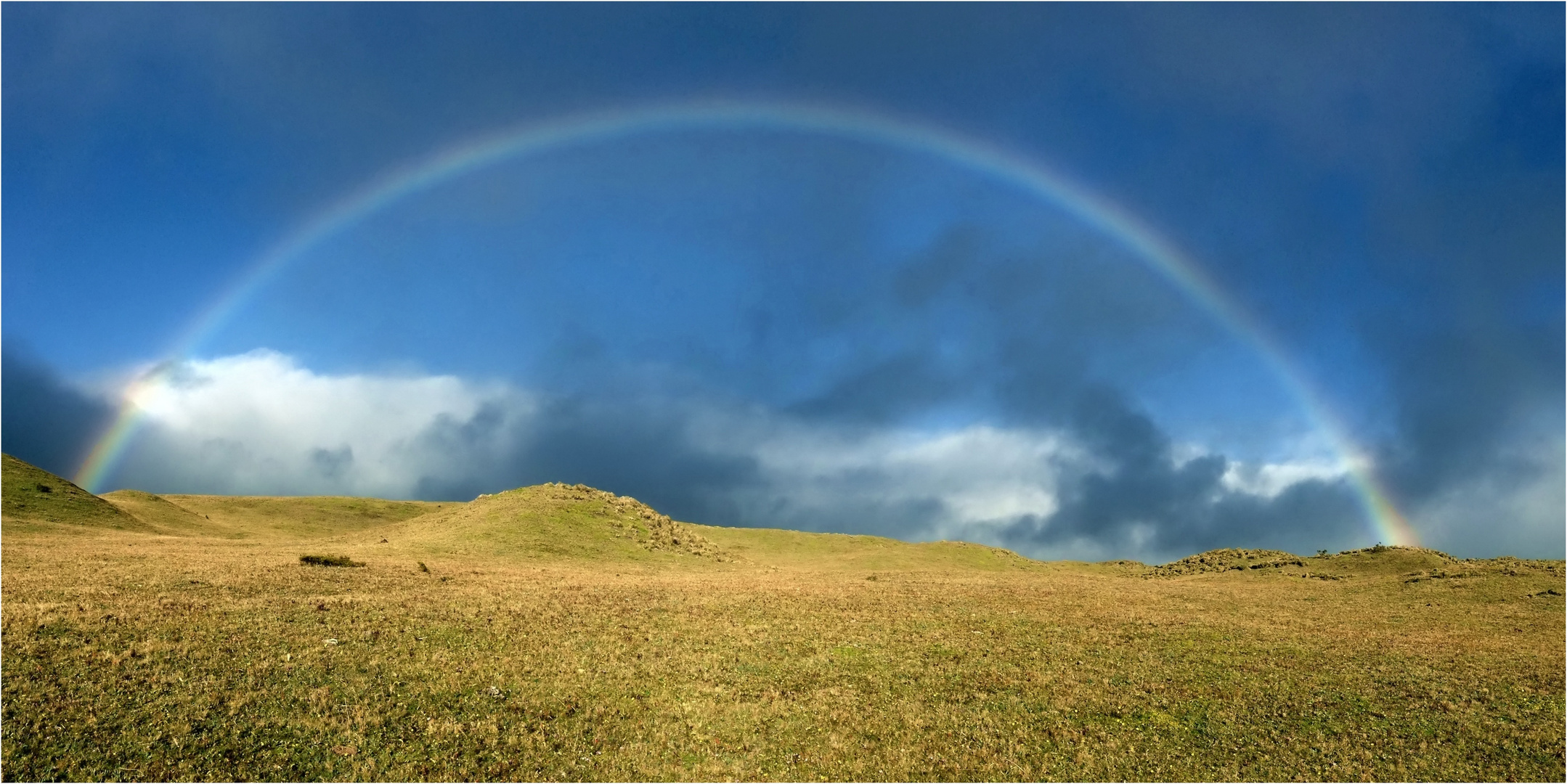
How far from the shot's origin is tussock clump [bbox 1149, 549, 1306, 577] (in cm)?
7844

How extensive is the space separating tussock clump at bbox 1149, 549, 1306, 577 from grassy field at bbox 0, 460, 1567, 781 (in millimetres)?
35369

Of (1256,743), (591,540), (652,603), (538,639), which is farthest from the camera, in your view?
(591,540)

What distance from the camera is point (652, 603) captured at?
3516cm

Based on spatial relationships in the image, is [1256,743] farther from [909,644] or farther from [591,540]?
[591,540]

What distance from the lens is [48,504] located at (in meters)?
73.1

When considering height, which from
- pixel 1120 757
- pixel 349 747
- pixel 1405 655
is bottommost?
pixel 349 747

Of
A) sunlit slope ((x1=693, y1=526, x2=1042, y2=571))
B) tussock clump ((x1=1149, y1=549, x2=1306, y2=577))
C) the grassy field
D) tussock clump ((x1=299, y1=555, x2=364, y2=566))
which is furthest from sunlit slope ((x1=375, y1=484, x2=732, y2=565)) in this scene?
tussock clump ((x1=1149, y1=549, x2=1306, y2=577))

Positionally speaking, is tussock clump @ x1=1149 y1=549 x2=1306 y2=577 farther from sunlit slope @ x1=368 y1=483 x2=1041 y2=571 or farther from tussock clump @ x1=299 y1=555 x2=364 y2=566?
tussock clump @ x1=299 y1=555 x2=364 y2=566

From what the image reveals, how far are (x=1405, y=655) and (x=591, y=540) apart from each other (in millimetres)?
61730

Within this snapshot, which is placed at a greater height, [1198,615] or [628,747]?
[1198,615]

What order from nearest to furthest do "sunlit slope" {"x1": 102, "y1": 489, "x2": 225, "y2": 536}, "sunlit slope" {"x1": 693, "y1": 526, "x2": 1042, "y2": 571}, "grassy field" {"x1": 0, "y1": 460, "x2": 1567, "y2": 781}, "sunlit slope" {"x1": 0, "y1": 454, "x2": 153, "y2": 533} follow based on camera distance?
"grassy field" {"x1": 0, "y1": 460, "x2": 1567, "y2": 781} < "sunlit slope" {"x1": 0, "y1": 454, "x2": 153, "y2": 533} < "sunlit slope" {"x1": 102, "y1": 489, "x2": 225, "y2": 536} < "sunlit slope" {"x1": 693, "y1": 526, "x2": 1042, "y2": 571}

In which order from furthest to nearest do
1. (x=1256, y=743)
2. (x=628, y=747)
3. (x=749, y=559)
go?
(x=749, y=559), (x=1256, y=743), (x=628, y=747)

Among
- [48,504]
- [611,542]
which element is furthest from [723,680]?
[48,504]

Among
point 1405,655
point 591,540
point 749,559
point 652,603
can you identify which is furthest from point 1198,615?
point 749,559
